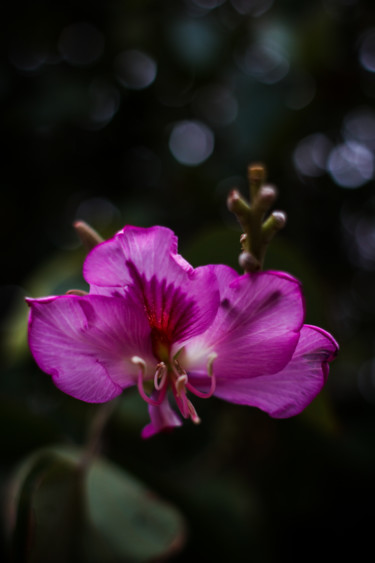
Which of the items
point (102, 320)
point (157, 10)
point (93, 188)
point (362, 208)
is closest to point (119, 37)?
point (157, 10)

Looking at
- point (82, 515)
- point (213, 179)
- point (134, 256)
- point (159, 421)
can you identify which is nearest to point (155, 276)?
point (134, 256)

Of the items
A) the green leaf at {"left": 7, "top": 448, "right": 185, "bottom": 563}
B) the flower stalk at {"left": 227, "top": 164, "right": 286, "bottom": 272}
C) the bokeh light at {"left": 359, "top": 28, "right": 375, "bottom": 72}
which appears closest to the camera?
the flower stalk at {"left": 227, "top": 164, "right": 286, "bottom": 272}

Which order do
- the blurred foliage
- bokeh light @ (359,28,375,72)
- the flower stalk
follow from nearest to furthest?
the flower stalk, the blurred foliage, bokeh light @ (359,28,375,72)

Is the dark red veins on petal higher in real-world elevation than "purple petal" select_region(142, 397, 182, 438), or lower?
higher

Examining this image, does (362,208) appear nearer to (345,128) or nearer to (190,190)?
(345,128)

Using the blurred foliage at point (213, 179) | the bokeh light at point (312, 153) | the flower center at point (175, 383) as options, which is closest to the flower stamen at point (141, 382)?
the flower center at point (175, 383)

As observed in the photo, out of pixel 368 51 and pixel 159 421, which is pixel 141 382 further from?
pixel 368 51

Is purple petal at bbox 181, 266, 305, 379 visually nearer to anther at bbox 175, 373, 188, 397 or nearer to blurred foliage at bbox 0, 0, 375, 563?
anther at bbox 175, 373, 188, 397

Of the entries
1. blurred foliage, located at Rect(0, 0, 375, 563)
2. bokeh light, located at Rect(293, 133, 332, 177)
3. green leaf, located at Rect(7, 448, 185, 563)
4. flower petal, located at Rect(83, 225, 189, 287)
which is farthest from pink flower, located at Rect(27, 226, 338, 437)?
bokeh light, located at Rect(293, 133, 332, 177)
